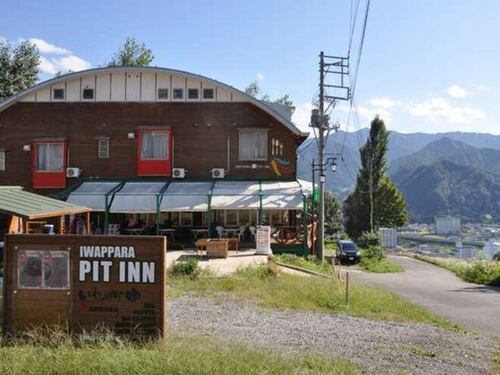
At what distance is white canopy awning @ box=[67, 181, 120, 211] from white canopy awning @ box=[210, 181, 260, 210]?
508 cm

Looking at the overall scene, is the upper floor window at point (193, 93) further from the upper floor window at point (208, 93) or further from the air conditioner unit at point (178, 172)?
the air conditioner unit at point (178, 172)

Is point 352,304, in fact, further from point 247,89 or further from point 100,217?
point 247,89

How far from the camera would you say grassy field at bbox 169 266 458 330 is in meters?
12.6

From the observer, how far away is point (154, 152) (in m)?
28.3

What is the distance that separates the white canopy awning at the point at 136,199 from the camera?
25281 mm

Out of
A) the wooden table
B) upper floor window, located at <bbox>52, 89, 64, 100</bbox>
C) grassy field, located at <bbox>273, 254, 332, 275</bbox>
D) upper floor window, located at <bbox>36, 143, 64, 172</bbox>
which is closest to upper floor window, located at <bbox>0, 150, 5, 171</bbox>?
upper floor window, located at <bbox>36, 143, 64, 172</bbox>

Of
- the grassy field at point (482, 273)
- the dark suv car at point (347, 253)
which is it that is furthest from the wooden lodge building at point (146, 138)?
the grassy field at point (482, 273)

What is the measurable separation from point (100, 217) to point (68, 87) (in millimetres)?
6863

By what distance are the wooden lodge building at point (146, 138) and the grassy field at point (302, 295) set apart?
12354mm

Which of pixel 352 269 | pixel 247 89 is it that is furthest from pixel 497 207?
pixel 352 269

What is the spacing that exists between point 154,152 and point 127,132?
1717mm

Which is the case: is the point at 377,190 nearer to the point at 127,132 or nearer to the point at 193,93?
the point at 193,93

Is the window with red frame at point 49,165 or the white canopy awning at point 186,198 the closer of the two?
the white canopy awning at point 186,198

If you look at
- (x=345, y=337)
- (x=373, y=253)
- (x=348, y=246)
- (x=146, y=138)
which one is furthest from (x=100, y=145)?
(x=345, y=337)
